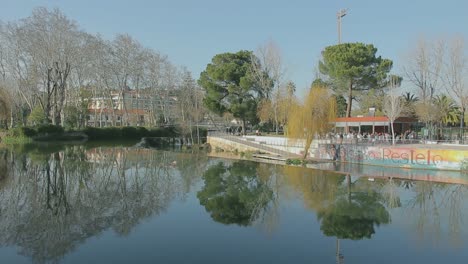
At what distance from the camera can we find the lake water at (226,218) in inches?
396

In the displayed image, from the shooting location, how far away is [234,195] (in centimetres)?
1748

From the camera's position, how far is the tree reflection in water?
10984 mm

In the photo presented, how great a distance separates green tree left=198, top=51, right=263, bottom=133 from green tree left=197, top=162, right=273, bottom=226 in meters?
21.8

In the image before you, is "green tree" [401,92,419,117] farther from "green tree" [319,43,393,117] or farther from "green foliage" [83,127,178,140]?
"green foliage" [83,127,178,140]

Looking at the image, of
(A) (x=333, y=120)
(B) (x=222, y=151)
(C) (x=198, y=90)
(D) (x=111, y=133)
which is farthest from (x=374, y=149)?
(C) (x=198, y=90)

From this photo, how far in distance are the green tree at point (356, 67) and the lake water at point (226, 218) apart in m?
18.8

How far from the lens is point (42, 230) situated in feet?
38.0

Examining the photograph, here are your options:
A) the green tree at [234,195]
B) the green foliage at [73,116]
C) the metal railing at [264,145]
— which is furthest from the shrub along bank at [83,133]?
the green tree at [234,195]

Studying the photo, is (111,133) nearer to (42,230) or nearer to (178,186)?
(178,186)

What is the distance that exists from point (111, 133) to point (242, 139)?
925 inches

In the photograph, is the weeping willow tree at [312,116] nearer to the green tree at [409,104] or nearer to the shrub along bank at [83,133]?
the green tree at [409,104]

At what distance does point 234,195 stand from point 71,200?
21.7 feet

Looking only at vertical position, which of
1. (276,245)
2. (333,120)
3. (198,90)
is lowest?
(276,245)

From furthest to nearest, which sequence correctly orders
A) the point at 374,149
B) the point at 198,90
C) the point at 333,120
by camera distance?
the point at 198,90, the point at 333,120, the point at 374,149
